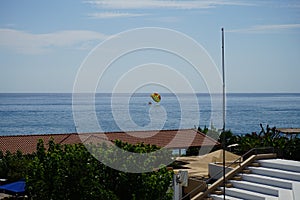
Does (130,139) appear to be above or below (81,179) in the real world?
above

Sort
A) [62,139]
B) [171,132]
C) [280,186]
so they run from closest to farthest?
[280,186] < [62,139] < [171,132]

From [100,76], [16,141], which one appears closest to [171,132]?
[16,141]

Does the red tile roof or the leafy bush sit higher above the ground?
the red tile roof

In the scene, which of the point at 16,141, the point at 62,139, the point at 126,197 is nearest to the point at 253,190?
the point at 126,197

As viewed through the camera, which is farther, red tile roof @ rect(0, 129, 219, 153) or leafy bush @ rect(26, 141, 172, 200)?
red tile roof @ rect(0, 129, 219, 153)

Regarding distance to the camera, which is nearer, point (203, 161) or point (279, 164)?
point (279, 164)

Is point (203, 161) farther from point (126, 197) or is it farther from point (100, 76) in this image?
point (126, 197)

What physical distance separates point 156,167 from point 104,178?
1677 millimetres

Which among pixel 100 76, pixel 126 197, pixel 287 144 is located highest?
pixel 100 76

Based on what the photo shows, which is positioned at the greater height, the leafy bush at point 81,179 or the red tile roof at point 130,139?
the red tile roof at point 130,139

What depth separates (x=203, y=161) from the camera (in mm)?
26203

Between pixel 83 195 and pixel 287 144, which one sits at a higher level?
pixel 287 144

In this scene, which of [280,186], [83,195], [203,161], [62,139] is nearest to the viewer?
[83,195]

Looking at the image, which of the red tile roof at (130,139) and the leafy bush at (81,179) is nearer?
the leafy bush at (81,179)
